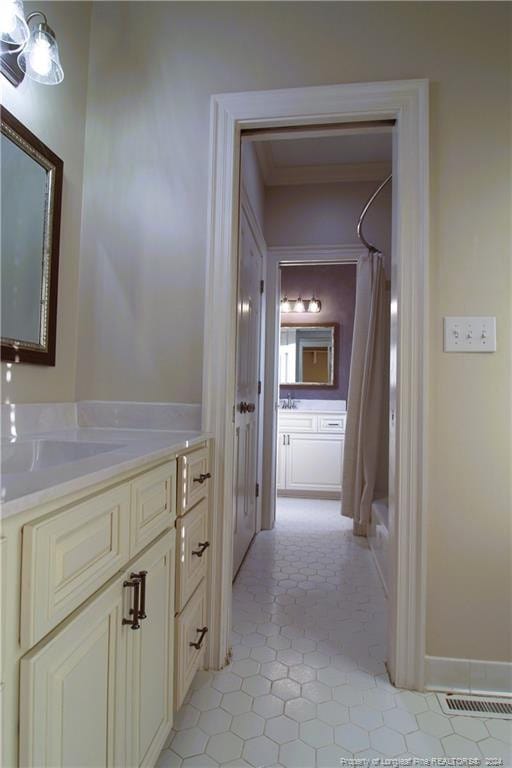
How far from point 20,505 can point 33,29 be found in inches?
56.5

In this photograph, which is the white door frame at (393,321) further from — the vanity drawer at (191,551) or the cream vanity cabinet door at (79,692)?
the cream vanity cabinet door at (79,692)

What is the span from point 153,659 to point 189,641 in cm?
31

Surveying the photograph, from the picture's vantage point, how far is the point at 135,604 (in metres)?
0.84

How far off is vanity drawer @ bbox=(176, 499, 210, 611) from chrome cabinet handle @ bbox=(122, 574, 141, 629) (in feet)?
0.94

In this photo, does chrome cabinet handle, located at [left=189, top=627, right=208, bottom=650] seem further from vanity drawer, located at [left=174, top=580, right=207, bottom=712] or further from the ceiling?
the ceiling

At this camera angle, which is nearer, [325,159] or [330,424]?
[325,159]

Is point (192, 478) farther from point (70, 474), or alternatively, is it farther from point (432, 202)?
point (432, 202)

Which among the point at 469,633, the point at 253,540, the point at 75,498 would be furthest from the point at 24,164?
the point at 253,540

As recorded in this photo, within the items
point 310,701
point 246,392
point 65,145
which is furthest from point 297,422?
point 65,145

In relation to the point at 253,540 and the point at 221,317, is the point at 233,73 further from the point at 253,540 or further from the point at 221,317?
the point at 253,540

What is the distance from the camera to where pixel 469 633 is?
→ 1.40m

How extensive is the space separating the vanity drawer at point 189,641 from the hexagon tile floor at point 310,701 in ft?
0.46

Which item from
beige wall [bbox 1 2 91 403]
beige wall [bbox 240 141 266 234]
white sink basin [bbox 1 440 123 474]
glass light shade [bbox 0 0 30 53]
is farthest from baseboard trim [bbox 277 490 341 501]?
glass light shade [bbox 0 0 30 53]

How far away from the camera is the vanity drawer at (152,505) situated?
872 millimetres
